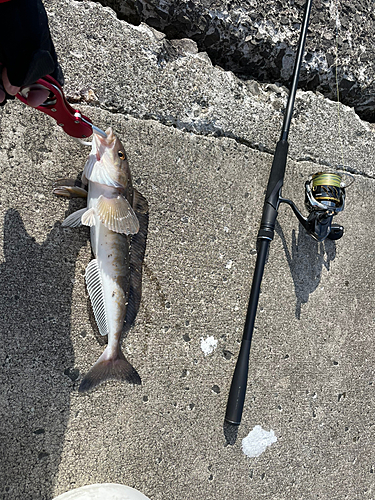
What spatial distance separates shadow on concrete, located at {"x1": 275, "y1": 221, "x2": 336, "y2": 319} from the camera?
2318 mm

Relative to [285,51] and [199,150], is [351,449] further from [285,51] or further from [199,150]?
[285,51]

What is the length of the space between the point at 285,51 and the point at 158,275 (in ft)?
5.37

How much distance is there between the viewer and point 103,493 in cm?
157

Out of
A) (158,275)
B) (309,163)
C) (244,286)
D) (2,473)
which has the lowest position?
(2,473)

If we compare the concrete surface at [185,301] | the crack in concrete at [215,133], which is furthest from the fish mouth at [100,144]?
the crack in concrete at [215,133]

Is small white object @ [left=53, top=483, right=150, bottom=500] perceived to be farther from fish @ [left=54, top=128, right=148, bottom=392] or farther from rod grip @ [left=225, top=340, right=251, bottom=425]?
rod grip @ [left=225, top=340, right=251, bottom=425]

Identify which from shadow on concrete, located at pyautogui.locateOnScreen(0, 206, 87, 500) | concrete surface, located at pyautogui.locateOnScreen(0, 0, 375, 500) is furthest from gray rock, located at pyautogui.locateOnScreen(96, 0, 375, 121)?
shadow on concrete, located at pyautogui.locateOnScreen(0, 206, 87, 500)

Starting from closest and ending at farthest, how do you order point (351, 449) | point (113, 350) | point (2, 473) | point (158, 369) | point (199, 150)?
point (2, 473) < point (113, 350) < point (158, 369) < point (199, 150) < point (351, 449)

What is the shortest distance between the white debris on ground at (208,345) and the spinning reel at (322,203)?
0.86 meters

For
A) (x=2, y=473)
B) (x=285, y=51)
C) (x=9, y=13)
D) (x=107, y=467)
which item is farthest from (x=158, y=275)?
(x=285, y=51)

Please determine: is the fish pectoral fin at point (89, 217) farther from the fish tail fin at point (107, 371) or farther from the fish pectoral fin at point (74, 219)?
the fish tail fin at point (107, 371)

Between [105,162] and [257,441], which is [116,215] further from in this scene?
[257,441]

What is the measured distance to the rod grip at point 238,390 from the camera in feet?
6.36

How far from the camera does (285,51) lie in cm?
239
